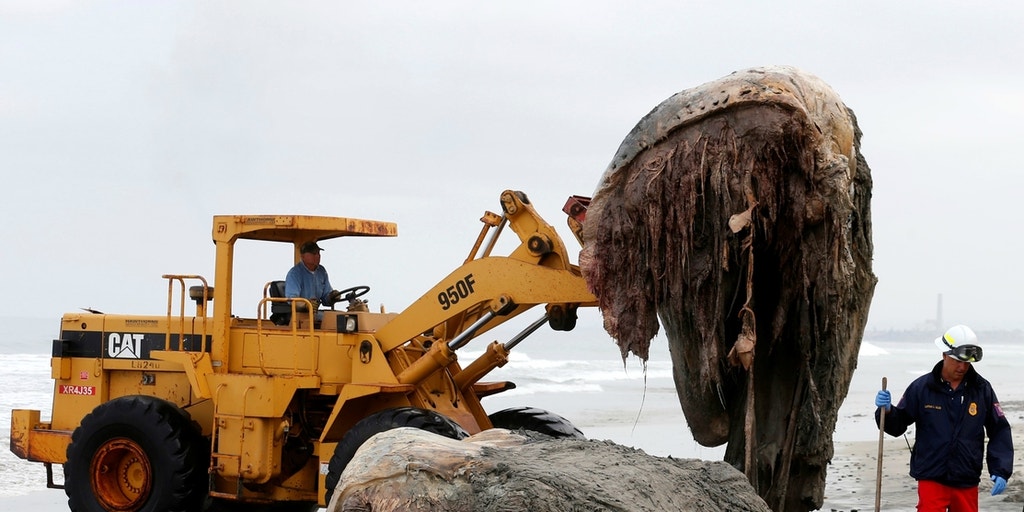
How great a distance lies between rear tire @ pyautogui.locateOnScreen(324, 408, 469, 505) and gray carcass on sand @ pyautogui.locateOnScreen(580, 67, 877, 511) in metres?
2.20

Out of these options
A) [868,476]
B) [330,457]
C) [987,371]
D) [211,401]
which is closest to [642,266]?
[330,457]

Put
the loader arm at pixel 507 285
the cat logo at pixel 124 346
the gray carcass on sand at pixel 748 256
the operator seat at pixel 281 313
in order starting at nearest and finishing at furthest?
the gray carcass on sand at pixel 748 256
the loader arm at pixel 507 285
the operator seat at pixel 281 313
the cat logo at pixel 124 346

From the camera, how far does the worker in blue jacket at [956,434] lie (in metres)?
7.25

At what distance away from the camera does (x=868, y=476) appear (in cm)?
1363

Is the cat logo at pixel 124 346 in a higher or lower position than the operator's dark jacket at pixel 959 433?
higher

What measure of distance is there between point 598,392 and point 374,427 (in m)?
23.0

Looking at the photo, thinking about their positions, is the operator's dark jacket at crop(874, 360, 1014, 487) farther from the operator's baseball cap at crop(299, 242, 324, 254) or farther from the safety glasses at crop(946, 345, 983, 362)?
the operator's baseball cap at crop(299, 242, 324, 254)

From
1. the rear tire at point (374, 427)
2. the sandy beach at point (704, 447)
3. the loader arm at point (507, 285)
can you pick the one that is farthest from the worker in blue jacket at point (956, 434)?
the rear tire at point (374, 427)

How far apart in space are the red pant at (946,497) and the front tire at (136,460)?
5164 millimetres

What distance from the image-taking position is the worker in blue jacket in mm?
7246

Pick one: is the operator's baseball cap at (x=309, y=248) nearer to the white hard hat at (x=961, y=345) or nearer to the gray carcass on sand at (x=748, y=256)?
the gray carcass on sand at (x=748, y=256)

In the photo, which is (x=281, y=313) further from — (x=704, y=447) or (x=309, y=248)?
(x=704, y=447)

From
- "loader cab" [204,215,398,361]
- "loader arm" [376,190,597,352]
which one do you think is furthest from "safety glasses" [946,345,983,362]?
"loader cab" [204,215,398,361]

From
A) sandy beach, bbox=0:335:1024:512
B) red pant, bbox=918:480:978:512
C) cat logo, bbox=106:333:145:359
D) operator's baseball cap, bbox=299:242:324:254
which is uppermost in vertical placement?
operator's baseball cap, bbox=299:242:324:254
